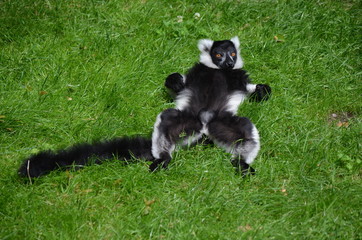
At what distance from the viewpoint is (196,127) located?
432 centimetres

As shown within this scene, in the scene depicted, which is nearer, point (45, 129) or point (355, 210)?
point (355, 210)

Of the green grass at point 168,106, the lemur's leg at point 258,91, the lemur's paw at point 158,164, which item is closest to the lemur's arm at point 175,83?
the green grass at point 168,106

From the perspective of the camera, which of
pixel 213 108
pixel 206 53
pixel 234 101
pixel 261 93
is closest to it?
pixel 213 108

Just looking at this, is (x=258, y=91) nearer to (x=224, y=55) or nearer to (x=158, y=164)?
(x=224, y=55)

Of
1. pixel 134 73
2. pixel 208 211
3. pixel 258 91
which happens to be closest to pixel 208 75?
pixel 258 91

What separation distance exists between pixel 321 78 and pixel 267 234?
2938 millimetres

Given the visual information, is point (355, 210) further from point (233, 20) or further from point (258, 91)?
point (233, 20)

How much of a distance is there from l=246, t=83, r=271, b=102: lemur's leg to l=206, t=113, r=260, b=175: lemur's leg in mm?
685

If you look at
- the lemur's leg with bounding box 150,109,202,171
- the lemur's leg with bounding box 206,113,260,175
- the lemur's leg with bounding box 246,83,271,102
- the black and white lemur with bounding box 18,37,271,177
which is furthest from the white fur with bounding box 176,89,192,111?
the lemur's leg with bounding box 246,83,271,102

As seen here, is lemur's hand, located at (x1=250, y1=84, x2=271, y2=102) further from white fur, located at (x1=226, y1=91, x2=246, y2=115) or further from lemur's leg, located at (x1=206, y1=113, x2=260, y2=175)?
lemur's leg, located at (x1=206, y1=113, x2=260, y2=175)

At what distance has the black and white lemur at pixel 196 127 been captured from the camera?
12.8ft

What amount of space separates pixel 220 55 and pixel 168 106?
0.89 metres

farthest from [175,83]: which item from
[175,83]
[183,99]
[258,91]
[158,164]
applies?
[158,164]

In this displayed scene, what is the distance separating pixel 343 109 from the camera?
5172 mm
